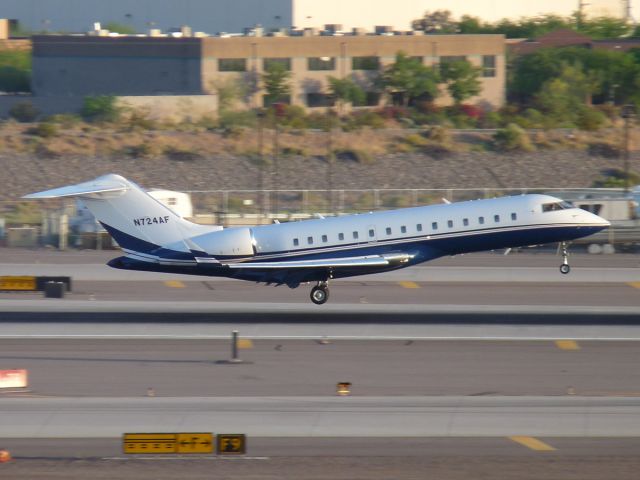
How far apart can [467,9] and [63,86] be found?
48.3m

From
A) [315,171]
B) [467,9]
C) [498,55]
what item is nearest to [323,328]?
[315,171]

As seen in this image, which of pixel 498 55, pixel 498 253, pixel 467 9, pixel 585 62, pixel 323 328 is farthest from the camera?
pixel 467 9

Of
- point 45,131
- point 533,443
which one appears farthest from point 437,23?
point 533,443

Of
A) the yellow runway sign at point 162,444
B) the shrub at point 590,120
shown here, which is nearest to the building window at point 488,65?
the shrub at point 590,120

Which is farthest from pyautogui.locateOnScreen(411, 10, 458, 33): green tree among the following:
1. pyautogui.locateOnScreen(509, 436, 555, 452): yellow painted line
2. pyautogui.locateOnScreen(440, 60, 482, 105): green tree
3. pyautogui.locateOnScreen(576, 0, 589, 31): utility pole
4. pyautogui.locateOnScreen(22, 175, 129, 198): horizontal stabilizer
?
pyautogui.locateOnScreen(509, 436, 555, 452): yellow painted line

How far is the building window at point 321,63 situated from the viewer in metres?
95.9

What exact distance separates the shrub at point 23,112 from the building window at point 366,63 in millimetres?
27581

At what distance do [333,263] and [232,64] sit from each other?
6390 centimetres

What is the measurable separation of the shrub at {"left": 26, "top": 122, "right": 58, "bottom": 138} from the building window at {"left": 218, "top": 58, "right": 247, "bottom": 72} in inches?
734

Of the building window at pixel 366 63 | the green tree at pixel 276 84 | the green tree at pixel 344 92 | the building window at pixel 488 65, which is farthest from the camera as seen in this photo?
the building window at pixel 488 65

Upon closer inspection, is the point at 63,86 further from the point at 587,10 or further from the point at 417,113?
the point at 587,10

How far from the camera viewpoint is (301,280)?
33.9 m

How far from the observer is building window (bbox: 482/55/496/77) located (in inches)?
3907

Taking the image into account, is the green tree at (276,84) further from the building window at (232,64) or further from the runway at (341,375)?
the runway at (341,375)
